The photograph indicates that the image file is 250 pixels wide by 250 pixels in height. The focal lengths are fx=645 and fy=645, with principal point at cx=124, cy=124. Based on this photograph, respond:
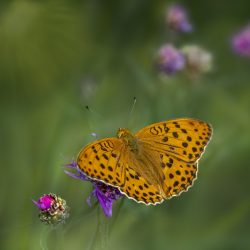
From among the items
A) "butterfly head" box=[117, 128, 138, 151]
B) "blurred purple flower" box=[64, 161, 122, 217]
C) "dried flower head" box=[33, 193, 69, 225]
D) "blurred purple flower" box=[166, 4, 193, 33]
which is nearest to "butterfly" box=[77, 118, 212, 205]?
Answer: "butterfly head" box=[117, 128, 138, 151]

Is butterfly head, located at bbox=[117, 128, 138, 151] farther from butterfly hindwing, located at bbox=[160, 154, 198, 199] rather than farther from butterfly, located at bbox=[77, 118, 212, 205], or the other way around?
butterfly hindwing, located at bbox=[160, 154, 198, 199]

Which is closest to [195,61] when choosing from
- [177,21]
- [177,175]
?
[177,21]

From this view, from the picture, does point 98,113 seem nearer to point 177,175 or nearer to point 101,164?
point 177,175

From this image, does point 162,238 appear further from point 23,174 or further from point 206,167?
point 23,174

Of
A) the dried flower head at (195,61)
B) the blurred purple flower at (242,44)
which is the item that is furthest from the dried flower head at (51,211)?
the blurred purple flower at (242,44)

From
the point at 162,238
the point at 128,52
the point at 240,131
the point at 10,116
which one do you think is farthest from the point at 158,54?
the point at 162,238
